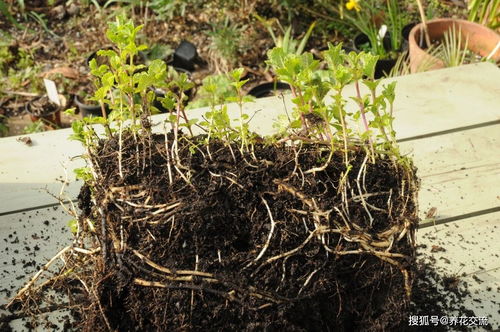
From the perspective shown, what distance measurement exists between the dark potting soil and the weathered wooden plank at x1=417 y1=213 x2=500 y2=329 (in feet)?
1.28

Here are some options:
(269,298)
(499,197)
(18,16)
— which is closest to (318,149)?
(269,298)

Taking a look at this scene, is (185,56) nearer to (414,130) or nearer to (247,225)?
(414,130)

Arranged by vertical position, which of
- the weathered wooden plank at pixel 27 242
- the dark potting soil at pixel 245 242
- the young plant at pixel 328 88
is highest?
the young plant at pixel 328 88

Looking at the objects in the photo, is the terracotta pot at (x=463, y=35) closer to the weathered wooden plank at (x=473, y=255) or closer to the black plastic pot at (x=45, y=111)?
the weathered wooden plank at (x=473, y=255)

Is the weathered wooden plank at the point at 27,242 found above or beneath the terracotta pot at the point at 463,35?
above

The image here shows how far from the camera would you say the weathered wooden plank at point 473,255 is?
157 centimetres

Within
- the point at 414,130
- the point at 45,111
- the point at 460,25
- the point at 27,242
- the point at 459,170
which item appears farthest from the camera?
the point at 460,25

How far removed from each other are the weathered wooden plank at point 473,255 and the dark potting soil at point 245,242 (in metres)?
0.39

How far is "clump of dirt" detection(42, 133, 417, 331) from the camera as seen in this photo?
1.20 meters

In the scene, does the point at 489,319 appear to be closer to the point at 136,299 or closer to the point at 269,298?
the point at 269,298

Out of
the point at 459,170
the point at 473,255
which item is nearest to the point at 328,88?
the point at 473,255

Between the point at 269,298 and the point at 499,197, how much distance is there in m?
1.07

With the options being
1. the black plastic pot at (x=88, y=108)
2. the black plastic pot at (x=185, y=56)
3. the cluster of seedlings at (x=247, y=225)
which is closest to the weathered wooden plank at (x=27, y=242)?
the cluster of seedlings at (x=247, y=225)

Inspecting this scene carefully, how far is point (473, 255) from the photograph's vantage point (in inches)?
66.6
